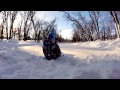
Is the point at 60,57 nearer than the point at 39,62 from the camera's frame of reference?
No

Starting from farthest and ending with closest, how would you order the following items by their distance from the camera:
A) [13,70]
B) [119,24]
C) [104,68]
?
[119,24]
[13,70]
[104,68]

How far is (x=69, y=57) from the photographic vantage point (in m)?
4.23
